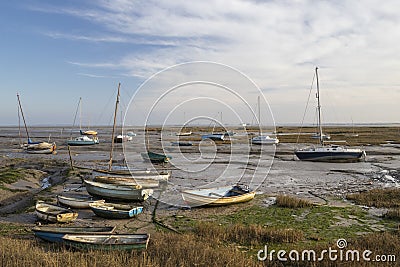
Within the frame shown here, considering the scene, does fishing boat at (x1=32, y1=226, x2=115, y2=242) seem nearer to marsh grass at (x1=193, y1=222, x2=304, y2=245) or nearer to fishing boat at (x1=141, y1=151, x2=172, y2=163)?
marsh grass at (x1=193, y1=222, x2=304, y2=245)

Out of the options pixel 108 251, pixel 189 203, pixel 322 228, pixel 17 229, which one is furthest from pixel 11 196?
pixel 322 228

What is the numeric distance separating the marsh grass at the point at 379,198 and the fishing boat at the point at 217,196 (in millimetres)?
6259

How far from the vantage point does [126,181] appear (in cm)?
2273

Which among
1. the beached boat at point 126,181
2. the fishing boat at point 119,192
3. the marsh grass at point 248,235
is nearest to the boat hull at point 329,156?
the beached boat at point 126,181

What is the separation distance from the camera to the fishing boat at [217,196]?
1806cm

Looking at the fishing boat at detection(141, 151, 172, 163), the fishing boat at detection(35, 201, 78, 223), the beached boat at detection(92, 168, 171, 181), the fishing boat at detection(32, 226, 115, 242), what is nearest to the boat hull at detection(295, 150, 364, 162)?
the fishing boat at detection(141, 151, 172, 163)

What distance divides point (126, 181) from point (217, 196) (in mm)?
6985

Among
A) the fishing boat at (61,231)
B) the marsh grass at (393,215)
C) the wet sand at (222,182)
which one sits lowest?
the wet sand at (222,182)

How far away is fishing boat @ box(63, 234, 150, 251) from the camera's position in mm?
10633

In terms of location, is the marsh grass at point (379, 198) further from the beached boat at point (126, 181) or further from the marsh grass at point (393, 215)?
the beached boat at point (126, 181)

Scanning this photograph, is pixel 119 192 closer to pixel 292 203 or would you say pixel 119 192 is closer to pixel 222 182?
pixel 292 203

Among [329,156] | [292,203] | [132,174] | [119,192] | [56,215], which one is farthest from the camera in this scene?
[329,156]

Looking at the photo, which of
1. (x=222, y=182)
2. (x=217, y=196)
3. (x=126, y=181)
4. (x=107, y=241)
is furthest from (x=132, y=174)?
(x=107, y=241)

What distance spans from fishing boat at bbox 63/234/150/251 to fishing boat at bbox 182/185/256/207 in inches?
272
